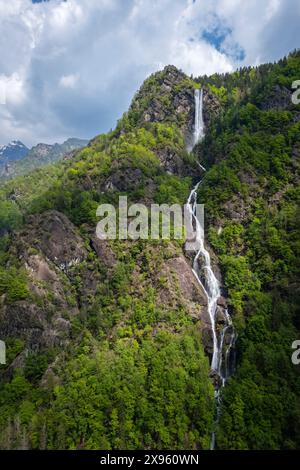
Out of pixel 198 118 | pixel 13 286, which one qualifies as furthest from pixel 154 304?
pixel 198 118

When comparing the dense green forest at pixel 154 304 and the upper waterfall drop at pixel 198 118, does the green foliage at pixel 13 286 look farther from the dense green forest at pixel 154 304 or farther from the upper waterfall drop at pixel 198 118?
the upper waterfall drop at pixel 198 118

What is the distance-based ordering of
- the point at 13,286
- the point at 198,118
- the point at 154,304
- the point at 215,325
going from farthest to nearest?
the point at 198,118 → the point at 154,304 → the point at 215,325 → the point at 13,286

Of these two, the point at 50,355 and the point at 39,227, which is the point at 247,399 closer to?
the point at 50,355

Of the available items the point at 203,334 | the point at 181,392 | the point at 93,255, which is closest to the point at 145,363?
the point at 181,392

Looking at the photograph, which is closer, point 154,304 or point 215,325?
point 215,325

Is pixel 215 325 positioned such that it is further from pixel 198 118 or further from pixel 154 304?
pixel 198 118

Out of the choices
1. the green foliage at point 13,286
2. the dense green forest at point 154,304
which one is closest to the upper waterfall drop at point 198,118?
the dense green forest at point 154,304
